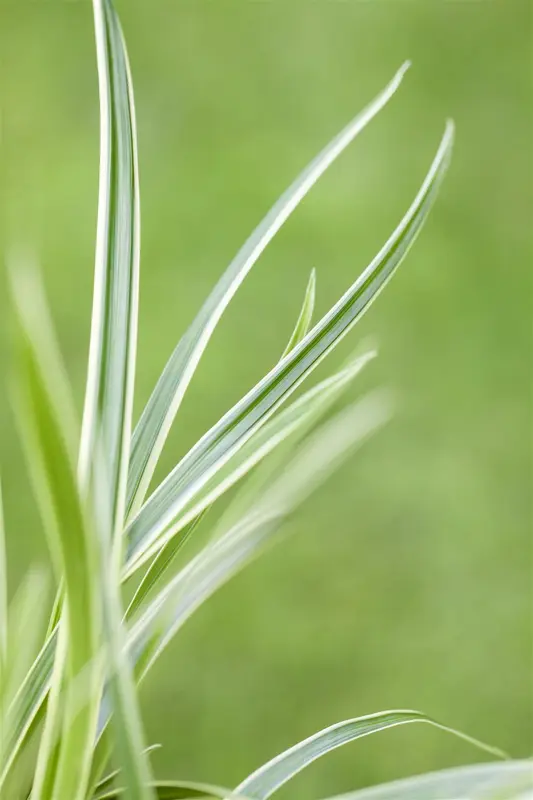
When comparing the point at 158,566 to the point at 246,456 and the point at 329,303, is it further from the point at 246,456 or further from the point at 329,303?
the point at 329,303

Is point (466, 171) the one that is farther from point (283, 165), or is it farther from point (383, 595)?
point (383, 595)

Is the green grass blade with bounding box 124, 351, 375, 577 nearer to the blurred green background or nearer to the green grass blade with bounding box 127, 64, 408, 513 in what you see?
the green grass blade with bounding box 127, 64, 408, 513

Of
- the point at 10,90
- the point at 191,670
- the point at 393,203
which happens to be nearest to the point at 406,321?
the point at 393,203

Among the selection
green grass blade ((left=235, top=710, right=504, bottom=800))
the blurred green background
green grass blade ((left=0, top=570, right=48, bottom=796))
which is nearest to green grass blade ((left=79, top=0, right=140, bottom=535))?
green grass blade ((left=0, top=570, right=48, bottom=796))

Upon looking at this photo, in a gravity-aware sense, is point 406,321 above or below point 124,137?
above

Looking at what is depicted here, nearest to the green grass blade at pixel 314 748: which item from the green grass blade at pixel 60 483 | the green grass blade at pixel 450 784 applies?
the green grass blade at pixel 450 784

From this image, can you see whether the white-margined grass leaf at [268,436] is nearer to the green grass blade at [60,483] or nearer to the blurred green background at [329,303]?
the green grass blade at [60,483]
